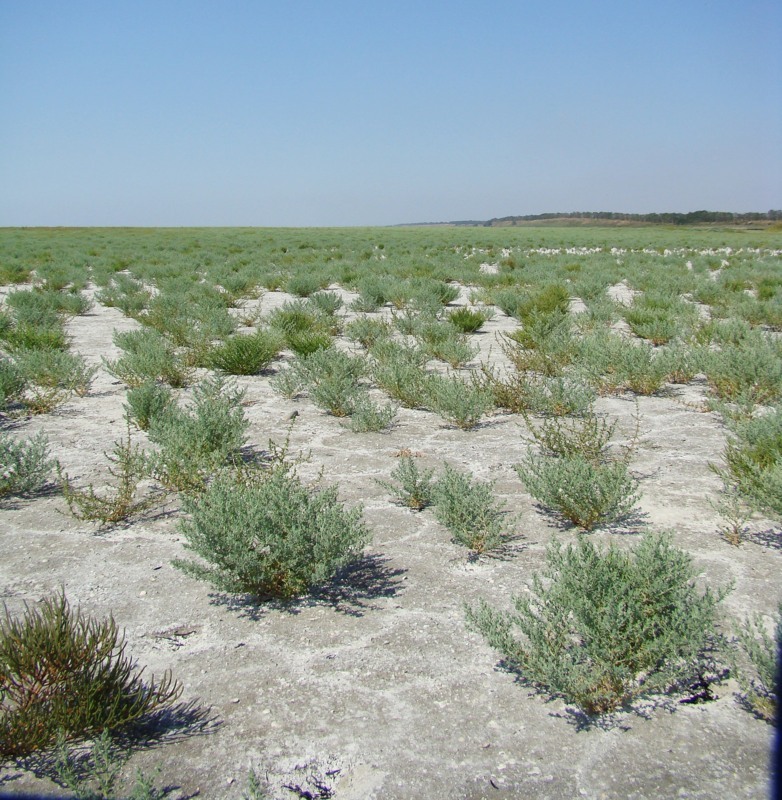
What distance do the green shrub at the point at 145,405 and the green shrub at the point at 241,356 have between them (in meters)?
1.92

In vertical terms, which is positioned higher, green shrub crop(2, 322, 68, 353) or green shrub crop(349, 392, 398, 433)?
green shrub crop(2, 322, 68, 353)

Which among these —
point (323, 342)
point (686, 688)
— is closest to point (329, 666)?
point (686, 688)

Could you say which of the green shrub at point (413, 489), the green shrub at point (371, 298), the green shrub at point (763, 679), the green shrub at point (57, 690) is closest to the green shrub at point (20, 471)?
the green shrub at point (413, 489)

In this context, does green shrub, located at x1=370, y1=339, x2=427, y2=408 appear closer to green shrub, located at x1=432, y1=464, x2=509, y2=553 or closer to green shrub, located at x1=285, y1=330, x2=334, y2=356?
green shrub, located at x1=285, y1=330, x2=334, y2=356

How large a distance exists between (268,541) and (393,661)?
0.86 m

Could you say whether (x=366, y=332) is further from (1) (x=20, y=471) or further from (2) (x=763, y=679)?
(2) (x=763, y=679)

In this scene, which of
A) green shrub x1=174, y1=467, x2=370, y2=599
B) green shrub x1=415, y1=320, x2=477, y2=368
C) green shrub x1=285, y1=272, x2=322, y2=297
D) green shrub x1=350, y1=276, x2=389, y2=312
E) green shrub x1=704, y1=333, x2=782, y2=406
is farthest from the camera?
green shrub x1=285, y1=272, x2=322, y2=297

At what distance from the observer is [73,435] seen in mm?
6043

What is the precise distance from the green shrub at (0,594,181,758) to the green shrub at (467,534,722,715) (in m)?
1.35

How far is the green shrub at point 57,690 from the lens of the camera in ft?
7.60

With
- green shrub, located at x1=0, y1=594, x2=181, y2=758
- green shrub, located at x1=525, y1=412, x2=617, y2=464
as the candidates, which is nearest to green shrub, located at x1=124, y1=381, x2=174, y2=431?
green shrub, located at x1=525, y1=412, x2=617, y2=464

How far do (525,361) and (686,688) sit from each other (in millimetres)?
5558

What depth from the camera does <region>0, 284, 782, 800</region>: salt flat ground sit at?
2.27m

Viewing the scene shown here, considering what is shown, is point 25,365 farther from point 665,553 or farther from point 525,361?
point 665,553
